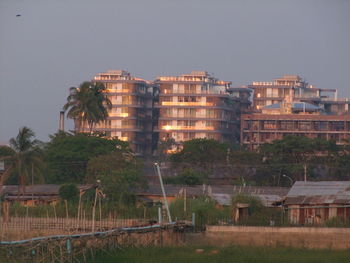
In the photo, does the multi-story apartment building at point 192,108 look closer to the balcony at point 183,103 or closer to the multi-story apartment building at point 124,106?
the balcony at point 183,103

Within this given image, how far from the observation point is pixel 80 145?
251ft

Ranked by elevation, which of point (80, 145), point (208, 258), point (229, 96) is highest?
point (229, 96)

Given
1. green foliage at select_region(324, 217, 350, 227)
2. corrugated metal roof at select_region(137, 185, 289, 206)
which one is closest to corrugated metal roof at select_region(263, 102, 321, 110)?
corrugated metal roof at select_region(137, 185, 289, 206)

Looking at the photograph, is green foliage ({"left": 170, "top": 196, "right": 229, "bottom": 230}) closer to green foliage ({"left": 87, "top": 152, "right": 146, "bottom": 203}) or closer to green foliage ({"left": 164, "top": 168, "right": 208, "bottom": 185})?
green foliage ({"left": 87, "top": 152, "right": 146, "bottom": 203})

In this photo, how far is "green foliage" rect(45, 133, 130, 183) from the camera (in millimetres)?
73312

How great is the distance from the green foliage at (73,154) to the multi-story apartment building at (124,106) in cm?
3472

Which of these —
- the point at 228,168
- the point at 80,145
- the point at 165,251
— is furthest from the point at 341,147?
the point at 165,251

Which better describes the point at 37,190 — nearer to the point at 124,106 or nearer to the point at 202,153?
the point at 202,153

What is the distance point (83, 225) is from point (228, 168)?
3856 centimetres

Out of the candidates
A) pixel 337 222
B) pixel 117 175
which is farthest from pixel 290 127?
pixel 337 222

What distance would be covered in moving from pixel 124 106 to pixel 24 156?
191ft

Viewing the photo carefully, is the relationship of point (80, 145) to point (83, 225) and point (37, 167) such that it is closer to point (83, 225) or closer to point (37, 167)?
point (37, 167)

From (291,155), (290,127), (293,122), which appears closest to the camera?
(291,155)

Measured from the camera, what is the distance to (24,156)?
55.8m
